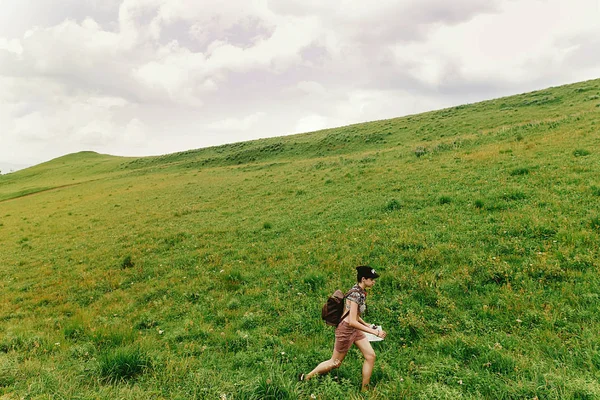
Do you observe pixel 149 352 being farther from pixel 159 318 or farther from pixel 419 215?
pixel 419 215

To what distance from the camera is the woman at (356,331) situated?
5.49 metres

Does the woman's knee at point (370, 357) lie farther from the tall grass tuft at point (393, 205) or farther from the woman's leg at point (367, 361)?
the tall grass tuft at point (393, 205)

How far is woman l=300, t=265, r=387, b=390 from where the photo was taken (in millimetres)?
5492

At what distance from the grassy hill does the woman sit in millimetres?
348

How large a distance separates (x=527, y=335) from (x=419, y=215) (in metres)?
7.25

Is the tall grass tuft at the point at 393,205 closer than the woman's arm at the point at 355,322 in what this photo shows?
No

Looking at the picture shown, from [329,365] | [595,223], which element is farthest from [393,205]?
[329,365]

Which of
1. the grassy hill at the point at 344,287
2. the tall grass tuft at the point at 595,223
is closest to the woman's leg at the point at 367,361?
the grassy hill at the point at 344,287

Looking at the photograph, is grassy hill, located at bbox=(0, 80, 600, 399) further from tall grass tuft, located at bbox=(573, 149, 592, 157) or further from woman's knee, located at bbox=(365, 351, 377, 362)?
woman's knee, located at bbox=(365, 351, 377, 362)

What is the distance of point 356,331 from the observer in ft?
18.9

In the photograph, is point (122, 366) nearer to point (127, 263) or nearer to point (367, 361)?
point (367, 361)

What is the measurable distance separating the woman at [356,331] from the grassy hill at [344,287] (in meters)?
0.35

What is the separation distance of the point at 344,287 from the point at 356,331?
3.50 m

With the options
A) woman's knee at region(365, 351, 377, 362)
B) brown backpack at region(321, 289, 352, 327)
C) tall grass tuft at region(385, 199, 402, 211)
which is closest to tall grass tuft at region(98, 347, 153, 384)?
brown backpack at region(321, 289, 352, 327)
